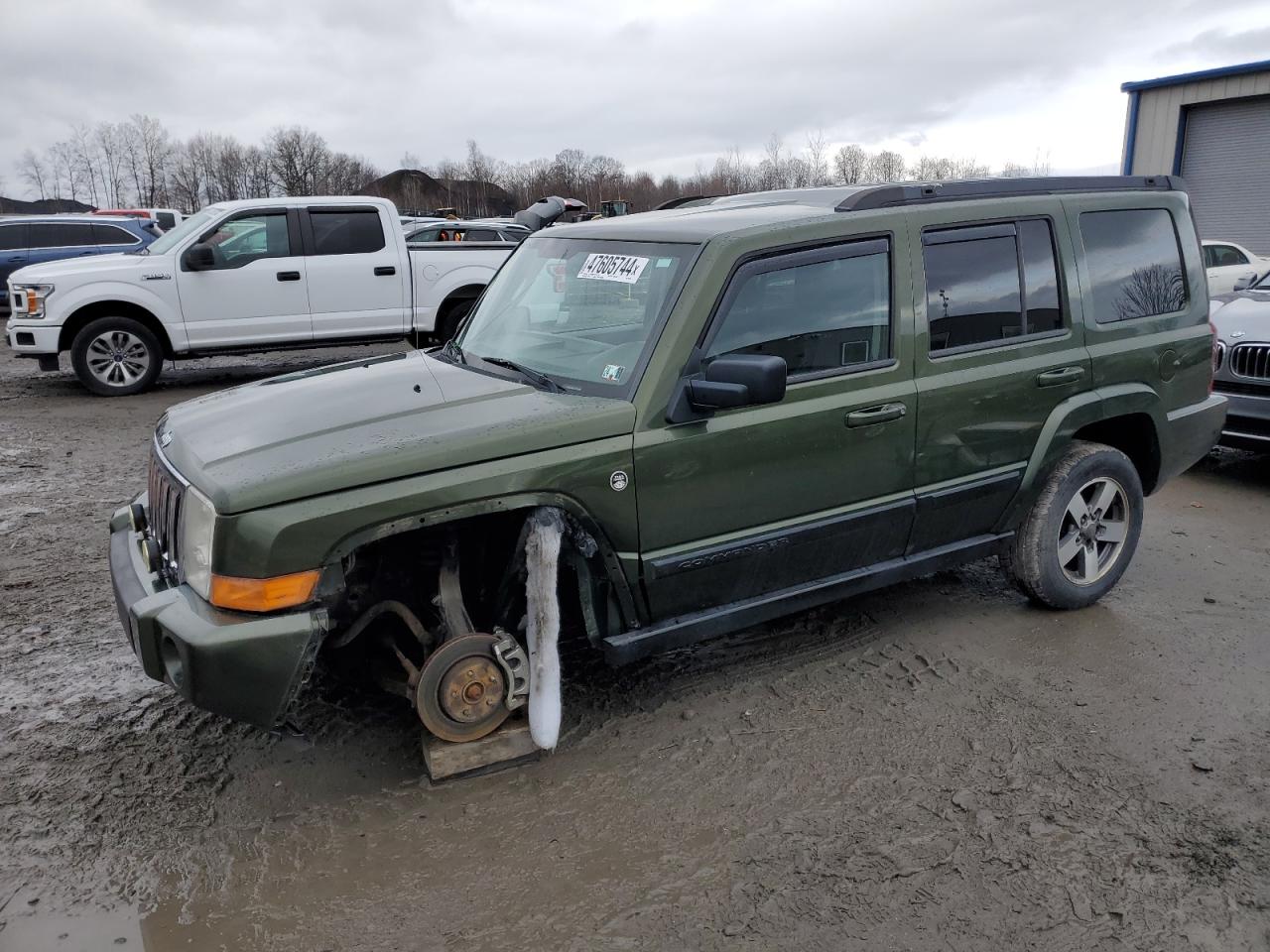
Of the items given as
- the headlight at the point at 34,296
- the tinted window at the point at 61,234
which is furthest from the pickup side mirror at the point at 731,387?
the tinted window at the point at 61,234

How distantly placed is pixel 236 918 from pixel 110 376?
8.99 metres

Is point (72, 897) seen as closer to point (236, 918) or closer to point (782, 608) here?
point (236, 918)

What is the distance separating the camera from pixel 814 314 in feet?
11.7

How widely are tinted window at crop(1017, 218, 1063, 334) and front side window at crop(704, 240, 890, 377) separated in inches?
30.1

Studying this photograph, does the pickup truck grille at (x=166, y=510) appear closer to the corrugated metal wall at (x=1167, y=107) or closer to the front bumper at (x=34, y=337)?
the front bumper at (x=34, y=337)

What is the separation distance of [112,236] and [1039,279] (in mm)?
16727

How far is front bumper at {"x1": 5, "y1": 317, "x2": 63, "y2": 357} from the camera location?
962 cm

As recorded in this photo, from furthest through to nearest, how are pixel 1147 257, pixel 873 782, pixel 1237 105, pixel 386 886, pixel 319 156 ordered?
pixel 319 156 → pixel 1237 105 → pixel 1147 257 → pixel 873 782 → pixel 386 886

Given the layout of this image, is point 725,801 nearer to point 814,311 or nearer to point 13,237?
point 814,311

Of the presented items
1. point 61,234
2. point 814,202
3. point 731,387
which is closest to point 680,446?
point 731,387

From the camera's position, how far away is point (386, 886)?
2719 mm

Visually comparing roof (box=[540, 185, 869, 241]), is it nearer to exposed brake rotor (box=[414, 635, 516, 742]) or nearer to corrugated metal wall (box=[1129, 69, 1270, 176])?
exposed brake rotor (box=[414, 635, 516, 742])

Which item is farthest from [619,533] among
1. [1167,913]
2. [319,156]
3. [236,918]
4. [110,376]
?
[319,156]

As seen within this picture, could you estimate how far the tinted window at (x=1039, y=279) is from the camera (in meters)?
4.04
